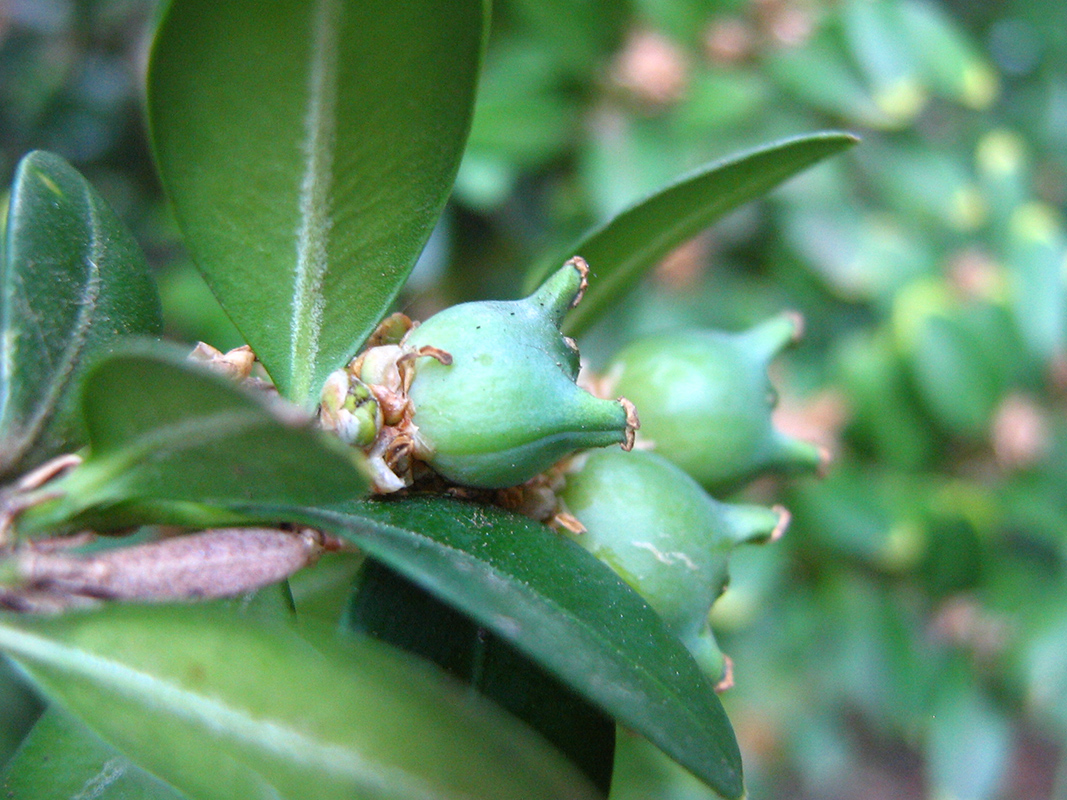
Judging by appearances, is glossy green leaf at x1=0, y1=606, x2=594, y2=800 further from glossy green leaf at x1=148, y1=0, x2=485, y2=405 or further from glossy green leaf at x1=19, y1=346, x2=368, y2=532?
glossy green leaf at x1=148, y1=0, x2=485, y2=405

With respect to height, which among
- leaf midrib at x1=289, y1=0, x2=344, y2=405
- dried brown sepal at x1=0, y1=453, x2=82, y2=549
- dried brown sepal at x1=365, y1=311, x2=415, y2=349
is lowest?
dried brown sepal at x1=0, y1=453, x2=82, y2=549

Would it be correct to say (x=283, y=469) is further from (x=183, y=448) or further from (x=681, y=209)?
(x=681, y=209)

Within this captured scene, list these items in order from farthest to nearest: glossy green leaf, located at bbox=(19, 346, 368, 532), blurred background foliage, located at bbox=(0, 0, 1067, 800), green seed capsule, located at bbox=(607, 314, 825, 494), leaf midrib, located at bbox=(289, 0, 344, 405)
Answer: blurred background foliage, located at bbox=(0, 0, 1067, 800) → green seed capsule, located at bbox=(607, 314, 825, 494) → leaf midrib, located at bbox=(289, 0, 344, 405) → glossy green leaf, located at bbox=(19, 346, 368, 532)

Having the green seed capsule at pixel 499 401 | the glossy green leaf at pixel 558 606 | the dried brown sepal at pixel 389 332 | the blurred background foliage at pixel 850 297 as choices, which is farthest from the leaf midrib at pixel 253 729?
the blurred background foliage at pixel 850 297

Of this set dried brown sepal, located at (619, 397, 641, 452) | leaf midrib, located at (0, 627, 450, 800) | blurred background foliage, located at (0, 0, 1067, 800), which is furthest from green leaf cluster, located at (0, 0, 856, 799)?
blurred background foliage, located at (0, 0, 1067, 800)

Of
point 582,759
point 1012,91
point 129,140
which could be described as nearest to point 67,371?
point 582,759

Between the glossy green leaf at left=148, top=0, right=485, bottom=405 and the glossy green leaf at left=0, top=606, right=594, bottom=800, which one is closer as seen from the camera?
the glossy green leaf at left=0, top=606, right=594, bottom=800
